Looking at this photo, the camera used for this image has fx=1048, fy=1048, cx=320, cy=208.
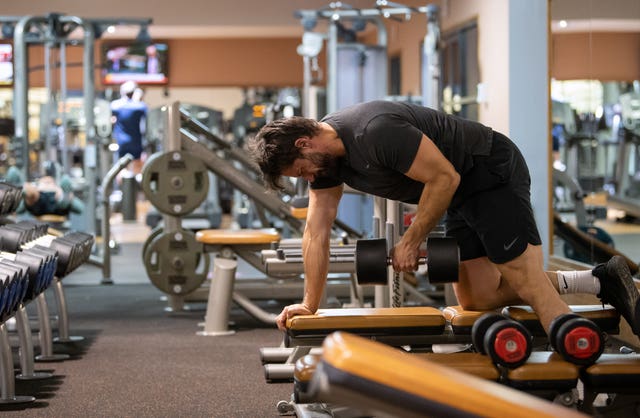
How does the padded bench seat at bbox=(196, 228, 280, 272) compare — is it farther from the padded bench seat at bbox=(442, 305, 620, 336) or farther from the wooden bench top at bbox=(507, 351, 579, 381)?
the wooden bench top at bbox=(507, 351, 579, 381)

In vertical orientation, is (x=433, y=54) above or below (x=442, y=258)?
above

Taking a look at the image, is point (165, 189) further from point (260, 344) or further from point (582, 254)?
point (582, 254)

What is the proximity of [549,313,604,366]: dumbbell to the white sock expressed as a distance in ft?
1.62

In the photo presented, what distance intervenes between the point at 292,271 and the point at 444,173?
2160mm

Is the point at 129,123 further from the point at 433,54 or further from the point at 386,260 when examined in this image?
the point at 386,260

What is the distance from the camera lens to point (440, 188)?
9.50 ft

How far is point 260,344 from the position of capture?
5.18m

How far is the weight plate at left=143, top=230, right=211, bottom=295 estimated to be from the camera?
604 cm

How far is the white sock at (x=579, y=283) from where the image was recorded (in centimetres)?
331

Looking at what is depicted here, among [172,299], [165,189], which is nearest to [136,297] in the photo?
[172,299]

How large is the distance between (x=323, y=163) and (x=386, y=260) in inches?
13.9

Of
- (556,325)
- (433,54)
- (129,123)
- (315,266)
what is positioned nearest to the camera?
(556,325)

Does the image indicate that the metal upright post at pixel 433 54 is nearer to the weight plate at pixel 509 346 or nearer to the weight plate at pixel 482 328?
the weight plate at pixel 482 328

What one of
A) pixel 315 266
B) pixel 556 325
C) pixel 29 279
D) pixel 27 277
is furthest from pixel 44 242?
pixel 556 325
